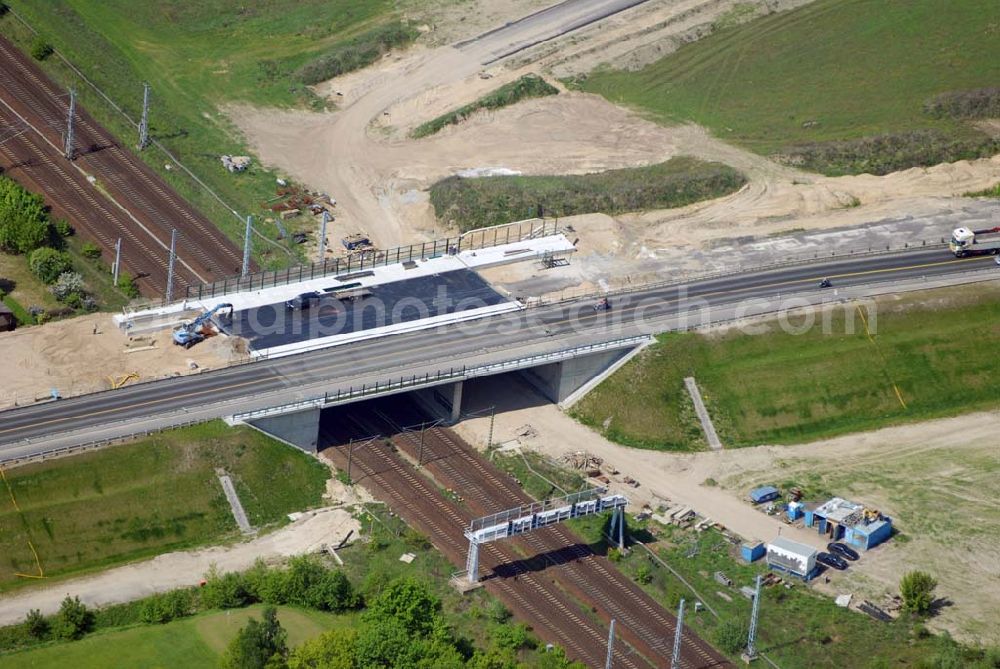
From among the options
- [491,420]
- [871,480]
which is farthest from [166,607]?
[871,480]

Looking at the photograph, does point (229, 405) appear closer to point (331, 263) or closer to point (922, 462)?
point (331, 263)

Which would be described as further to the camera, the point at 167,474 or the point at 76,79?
the point at 76,79

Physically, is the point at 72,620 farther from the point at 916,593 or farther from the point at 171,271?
the point at 916,593

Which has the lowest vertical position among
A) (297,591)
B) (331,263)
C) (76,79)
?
(297,591)

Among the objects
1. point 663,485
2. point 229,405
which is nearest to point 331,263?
point 229,405

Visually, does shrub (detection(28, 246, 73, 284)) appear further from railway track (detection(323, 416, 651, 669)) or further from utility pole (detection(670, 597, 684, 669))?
utility pole (detection(670, 597, 684, 669))

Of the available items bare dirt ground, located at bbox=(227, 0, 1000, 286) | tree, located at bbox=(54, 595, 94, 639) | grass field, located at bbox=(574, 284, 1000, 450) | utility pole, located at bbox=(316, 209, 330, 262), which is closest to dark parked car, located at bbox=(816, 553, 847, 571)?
grass field, located at bbox=(574, 284, 1000, 450)
